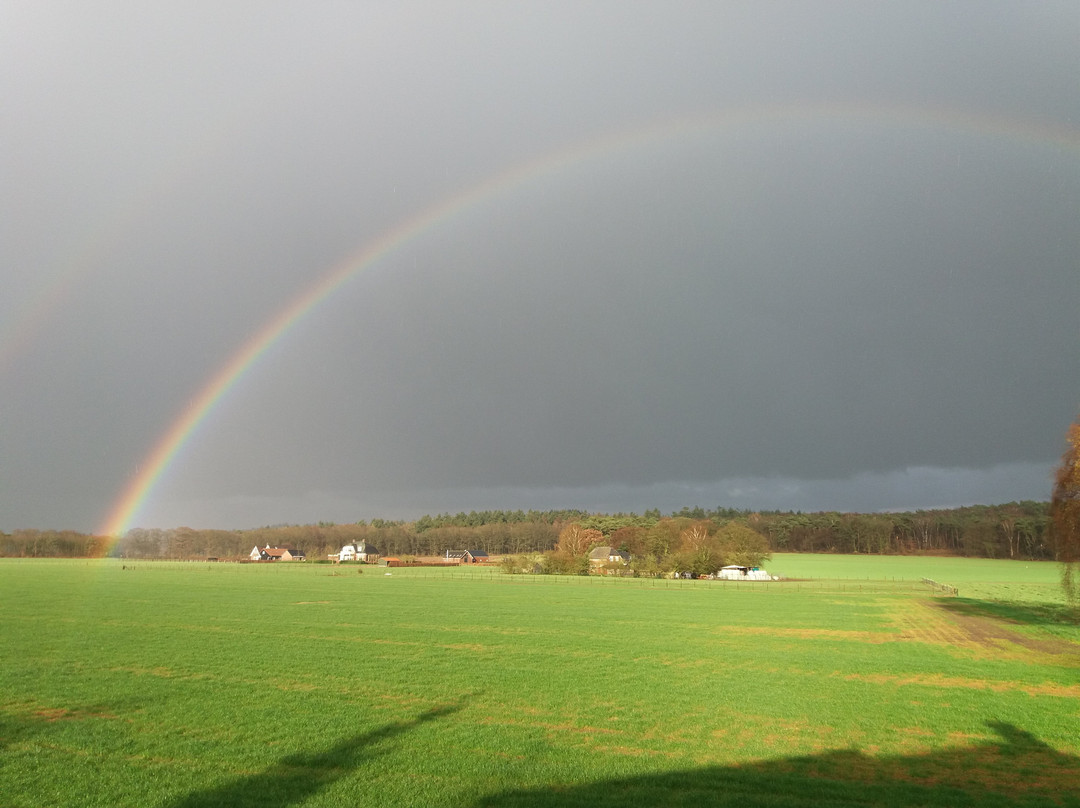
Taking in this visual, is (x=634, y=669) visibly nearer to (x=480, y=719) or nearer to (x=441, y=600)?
(x=480, y=719)

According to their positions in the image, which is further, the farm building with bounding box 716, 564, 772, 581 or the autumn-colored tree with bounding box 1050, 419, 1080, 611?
the farm building with bounding box 716, 564, 772, 581

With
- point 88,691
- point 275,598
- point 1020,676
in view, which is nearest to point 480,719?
point 88,691

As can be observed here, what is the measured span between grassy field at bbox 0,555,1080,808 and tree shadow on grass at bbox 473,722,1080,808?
0.06 m

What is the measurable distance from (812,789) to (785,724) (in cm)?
514

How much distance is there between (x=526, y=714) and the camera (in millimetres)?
17297

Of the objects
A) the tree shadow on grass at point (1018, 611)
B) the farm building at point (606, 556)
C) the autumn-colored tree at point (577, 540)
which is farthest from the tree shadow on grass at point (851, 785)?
the autumn-colored tree at point (577, 540)

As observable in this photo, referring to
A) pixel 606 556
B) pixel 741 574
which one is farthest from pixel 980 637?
pixel 606 556

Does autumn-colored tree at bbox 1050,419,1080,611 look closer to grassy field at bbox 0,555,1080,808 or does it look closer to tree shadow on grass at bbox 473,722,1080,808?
grassy field at bbox 0,555,1080,808

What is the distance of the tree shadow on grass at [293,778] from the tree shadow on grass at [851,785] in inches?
114

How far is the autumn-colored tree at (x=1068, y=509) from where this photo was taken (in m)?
34.0

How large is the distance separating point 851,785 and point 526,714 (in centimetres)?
747

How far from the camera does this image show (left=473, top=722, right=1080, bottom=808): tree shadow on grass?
11.3m

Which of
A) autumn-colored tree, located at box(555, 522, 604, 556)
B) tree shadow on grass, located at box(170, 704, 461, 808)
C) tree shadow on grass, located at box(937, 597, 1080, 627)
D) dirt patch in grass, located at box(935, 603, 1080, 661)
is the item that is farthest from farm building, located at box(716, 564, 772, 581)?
tree shadow on grass, located at box(170, 704, 461, 808)

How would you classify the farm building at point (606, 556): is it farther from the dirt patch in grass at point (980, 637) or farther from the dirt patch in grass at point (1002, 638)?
the dirt patch in grass at point (1002, 638)
